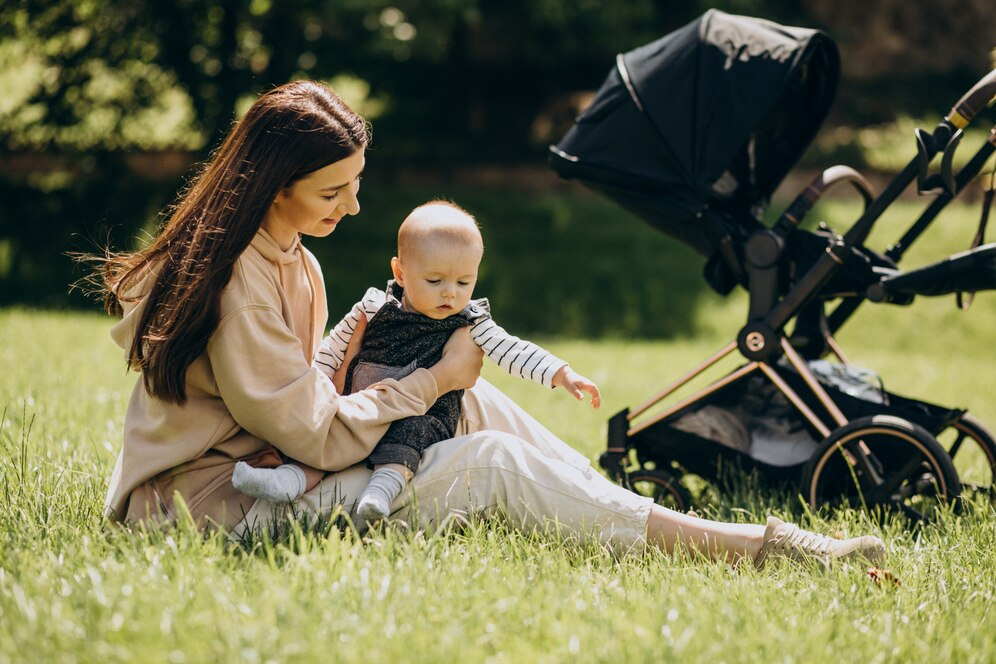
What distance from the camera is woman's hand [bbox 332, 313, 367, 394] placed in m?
3.31

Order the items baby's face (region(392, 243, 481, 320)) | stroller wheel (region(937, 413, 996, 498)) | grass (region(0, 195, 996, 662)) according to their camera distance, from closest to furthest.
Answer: grass (region(0, 195, 996, 662)), baby's face (region(392, 243, 481, 320)), stroller wheel (region(937, 413, 996, 498))

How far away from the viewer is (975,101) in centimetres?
368

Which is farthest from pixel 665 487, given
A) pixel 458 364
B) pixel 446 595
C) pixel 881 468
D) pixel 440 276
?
pixel 446 595

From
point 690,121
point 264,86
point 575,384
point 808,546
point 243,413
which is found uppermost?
point 264,86

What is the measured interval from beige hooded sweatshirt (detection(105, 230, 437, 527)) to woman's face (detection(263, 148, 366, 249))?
0.17 ft

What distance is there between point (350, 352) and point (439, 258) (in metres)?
0.47

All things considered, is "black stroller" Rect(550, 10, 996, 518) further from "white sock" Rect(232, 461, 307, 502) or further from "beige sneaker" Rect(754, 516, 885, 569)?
"white sock" Rect(232, 461, 307, 502)

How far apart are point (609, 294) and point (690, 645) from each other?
8.56 m

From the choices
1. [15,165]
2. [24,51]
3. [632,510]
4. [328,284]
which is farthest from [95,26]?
[632,510]

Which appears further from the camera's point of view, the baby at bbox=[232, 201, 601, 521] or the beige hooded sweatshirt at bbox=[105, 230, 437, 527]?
the baby at bbox=[232, 201, 601, 521]

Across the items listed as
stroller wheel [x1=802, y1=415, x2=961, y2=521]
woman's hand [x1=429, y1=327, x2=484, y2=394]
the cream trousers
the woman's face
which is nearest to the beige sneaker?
the cream trousers

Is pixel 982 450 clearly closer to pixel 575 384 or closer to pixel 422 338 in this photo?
pixel 575 384

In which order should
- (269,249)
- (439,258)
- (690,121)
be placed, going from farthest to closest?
(690,121), (439,258), (269,249)

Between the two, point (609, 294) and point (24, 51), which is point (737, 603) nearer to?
point (609, 294)
